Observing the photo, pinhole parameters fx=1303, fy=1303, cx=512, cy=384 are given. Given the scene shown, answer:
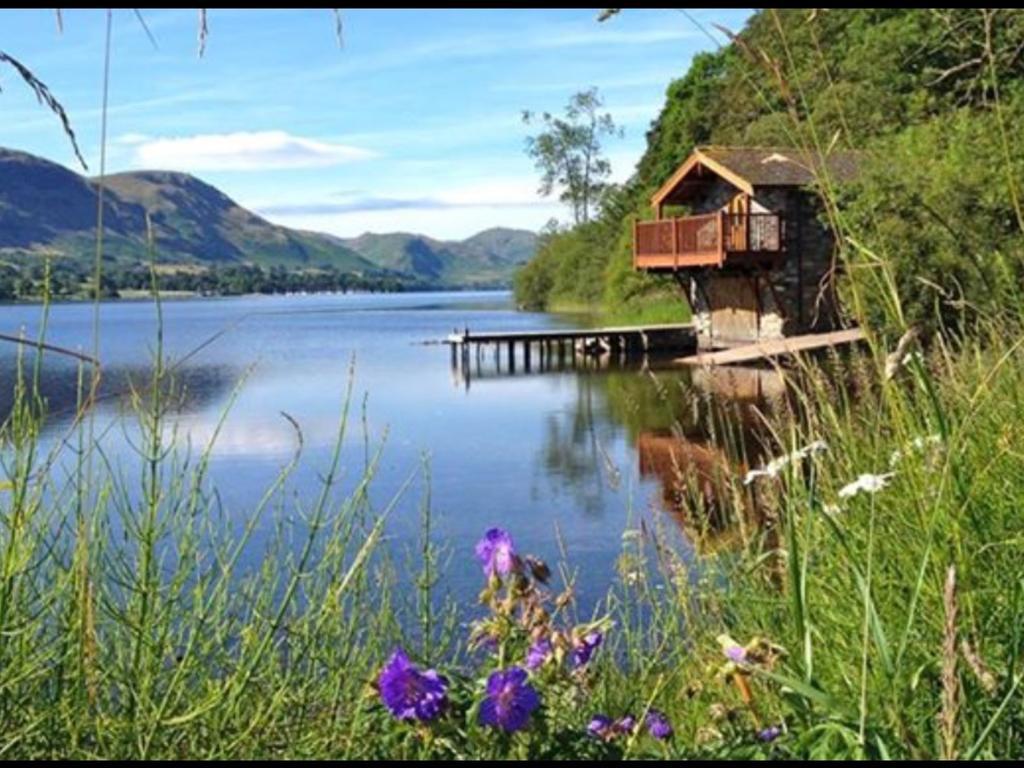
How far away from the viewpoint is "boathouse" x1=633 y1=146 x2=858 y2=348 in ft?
88.6

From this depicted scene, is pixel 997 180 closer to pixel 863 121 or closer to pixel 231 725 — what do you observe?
pixel 863 121

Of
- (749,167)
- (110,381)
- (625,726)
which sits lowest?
(110,381)

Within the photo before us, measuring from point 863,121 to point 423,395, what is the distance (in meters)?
13.5

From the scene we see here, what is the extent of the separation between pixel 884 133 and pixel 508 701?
2857 centimetres

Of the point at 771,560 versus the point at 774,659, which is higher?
the point at 774,659

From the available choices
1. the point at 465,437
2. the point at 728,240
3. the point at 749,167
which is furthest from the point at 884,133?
the point at 465,437

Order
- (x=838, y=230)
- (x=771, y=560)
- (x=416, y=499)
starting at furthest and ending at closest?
(x=416, y=499)
(x=771, y=560)
(x=838, y=230)

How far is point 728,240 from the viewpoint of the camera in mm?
27234

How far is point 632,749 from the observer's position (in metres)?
1.71

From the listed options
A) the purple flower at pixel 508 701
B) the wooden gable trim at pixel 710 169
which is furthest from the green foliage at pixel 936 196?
the purple flower at pixel 508 701

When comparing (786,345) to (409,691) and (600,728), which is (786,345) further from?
(409,691)

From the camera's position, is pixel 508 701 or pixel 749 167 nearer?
pixel 508 701

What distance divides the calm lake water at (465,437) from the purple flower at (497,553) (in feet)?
1.75

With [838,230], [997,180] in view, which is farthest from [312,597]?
[997,180]
